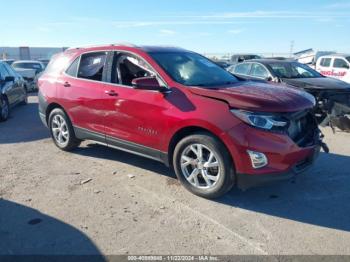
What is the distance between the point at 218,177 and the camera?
420cm

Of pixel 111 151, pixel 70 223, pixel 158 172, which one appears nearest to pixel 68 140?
pixel 111 151

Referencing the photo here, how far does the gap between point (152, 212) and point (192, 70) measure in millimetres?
2128

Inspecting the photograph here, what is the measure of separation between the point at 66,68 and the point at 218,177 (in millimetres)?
3474

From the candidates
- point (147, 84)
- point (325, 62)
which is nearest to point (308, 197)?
point (147, 84)

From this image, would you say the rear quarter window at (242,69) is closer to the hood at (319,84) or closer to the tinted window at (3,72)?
the hood at (319,84)

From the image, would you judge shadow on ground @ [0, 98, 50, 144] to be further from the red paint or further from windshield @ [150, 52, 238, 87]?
windshield @ [150, 52, 238, 87]

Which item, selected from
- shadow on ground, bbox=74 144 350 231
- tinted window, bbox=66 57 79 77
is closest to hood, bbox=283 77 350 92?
shadow on ground, bbox=74 144 350 231

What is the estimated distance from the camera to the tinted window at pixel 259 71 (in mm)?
9734

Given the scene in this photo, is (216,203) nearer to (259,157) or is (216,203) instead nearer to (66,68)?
(259,157)

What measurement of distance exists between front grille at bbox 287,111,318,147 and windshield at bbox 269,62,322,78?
517cm

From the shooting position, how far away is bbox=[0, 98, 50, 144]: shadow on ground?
766 centimetres

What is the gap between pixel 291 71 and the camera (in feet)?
31.7

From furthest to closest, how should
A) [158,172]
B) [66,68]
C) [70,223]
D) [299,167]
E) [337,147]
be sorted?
1. [337,147]
2. [66,68]
3. [158,172]
4. [299,167]
5. [70,223]

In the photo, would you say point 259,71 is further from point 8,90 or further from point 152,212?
point 8,90
